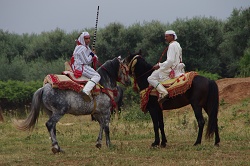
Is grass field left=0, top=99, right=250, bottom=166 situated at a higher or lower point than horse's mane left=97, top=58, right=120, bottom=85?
lower

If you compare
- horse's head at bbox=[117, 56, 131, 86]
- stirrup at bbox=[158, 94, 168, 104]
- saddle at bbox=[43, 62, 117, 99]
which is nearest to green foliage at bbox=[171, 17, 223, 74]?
horse's head at bbox=[117, 56, 131, 86]

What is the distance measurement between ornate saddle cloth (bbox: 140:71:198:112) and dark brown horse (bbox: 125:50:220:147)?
0.38 feet

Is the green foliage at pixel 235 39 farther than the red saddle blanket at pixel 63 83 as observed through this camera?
Yes

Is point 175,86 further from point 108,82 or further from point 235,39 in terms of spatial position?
point 235,39

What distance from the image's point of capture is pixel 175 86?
555 inches

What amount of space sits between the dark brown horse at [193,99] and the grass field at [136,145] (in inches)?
18.9

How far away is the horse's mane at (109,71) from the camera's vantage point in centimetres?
1460

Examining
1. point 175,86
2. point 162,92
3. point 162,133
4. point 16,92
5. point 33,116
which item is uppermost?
point 175,86

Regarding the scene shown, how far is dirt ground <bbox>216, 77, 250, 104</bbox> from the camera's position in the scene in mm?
22969

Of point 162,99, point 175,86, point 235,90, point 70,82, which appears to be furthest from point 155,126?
point 235,90

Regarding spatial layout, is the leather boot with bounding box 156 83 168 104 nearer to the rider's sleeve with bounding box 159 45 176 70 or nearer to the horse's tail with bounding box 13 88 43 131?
the rider's sleeve with bounding box 159 45 176 70

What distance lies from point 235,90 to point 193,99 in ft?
33.1

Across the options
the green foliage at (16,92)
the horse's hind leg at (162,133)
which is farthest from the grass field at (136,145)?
the green foliage at (16,92)

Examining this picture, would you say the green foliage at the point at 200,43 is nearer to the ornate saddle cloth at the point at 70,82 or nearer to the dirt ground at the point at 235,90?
the dirt ground at the point at 235,90
